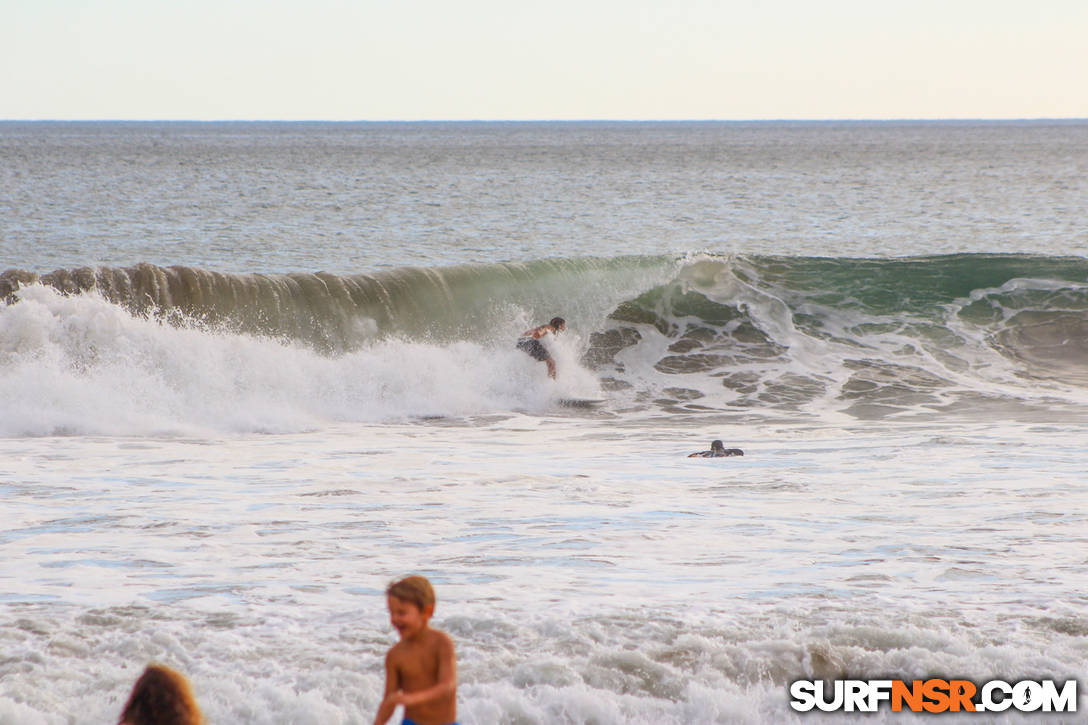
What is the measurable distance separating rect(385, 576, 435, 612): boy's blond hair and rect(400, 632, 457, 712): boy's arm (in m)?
0.19

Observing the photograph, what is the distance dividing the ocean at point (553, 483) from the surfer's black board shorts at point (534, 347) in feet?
1.30

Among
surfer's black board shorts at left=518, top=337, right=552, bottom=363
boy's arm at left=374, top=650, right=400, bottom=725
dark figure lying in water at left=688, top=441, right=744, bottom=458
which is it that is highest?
boy's arm at left=374, top=650, right=400, bottom=725

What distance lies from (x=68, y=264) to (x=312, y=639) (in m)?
27.6

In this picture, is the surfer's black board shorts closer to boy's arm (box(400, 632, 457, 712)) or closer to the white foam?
the white foam

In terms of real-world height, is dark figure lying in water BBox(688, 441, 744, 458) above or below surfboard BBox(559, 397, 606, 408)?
above

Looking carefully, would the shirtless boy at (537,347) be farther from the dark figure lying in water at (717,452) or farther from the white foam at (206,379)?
the dark figure lying in water at (717,452)

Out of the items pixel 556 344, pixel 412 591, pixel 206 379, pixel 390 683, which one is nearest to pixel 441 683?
pixel 390 683

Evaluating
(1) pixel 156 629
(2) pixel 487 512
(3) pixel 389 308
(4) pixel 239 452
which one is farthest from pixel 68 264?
(1) pixel 156 629

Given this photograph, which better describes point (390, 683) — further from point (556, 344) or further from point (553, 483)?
point (556, 344)

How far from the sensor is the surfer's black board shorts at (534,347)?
16.9 metres

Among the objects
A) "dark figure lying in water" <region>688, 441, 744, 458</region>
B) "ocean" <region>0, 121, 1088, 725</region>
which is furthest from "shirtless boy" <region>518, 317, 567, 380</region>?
"dark figure lying in water" <region>688, 441, 744, 458</region>

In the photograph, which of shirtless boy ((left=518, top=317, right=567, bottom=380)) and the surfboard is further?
shirtless boy ((left=518, top=317, right=567, bottom=380))

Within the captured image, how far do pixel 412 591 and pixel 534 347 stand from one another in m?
13.2

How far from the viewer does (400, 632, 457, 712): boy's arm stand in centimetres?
391
